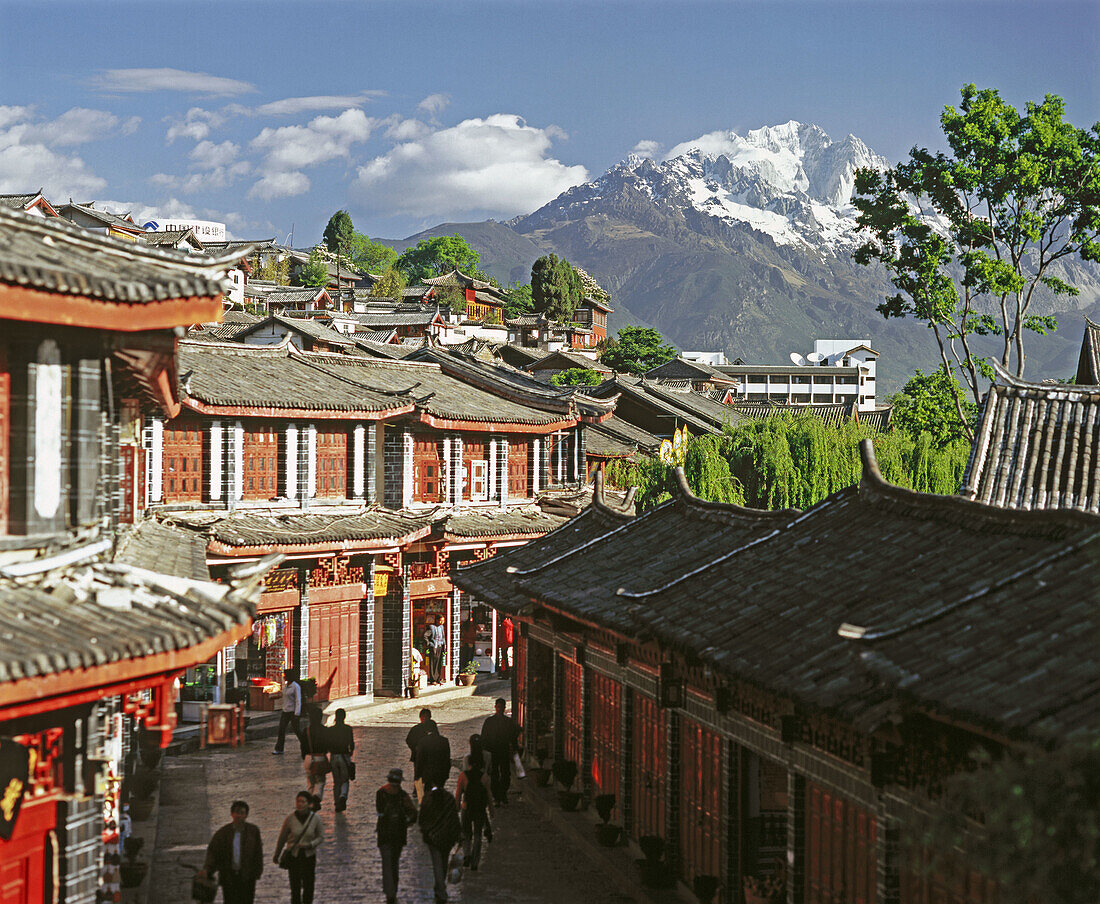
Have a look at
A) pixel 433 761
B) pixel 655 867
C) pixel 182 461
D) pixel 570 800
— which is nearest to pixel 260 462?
pixel 182 461

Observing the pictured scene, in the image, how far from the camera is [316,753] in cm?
1877

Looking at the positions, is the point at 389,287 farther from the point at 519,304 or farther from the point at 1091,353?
the point at 1091,353

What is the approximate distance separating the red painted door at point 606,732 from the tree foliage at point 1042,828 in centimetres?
1093

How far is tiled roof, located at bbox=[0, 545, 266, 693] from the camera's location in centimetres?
803

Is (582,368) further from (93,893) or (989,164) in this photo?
(93,893)

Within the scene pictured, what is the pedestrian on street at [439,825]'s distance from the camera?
1402 cm

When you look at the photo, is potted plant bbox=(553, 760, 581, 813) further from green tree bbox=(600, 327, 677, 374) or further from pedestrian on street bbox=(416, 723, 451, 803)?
green tree bbox=(600, 327, 677, 374)

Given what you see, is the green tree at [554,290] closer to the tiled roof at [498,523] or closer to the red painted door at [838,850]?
the tiled roof at [498,523]

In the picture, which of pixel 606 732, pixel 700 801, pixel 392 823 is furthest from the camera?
pixel 606 732

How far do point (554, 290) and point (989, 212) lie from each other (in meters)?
72.2

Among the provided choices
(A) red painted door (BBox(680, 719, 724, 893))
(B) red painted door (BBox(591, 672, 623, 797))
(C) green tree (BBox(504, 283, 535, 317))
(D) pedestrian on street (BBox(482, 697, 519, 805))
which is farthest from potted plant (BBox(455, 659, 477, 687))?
(C) green tree (BBox(504, 283, 535, 317))

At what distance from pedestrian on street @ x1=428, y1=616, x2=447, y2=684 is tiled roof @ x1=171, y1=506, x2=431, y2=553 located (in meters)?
3.44

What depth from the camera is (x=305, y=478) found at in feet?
92.1

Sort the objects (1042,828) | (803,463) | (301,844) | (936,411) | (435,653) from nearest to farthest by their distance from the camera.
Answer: (1042,828)
(301,844)
(435,653)
(936,411)
(803,463)
